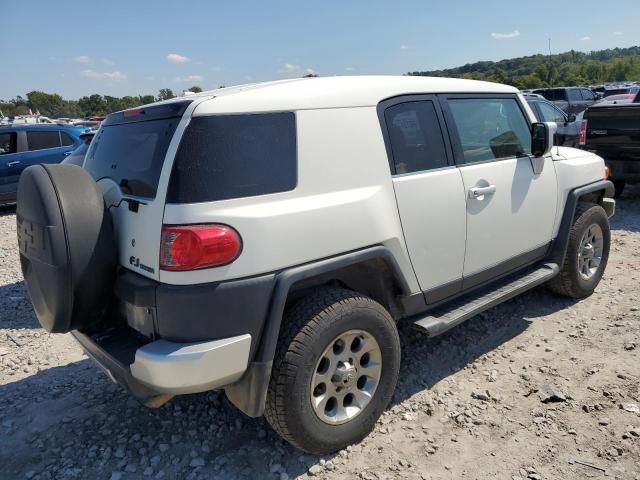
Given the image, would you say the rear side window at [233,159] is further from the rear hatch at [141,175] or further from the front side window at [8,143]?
the front side window at [8,143]

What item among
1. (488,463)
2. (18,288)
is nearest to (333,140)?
(488,463)

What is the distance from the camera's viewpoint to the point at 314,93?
8.29ft

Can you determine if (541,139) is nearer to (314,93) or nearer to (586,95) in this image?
(314,93)

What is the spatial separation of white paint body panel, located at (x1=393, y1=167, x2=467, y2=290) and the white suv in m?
0.01

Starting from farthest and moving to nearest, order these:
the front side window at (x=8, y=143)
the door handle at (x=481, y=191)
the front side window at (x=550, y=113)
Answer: the front side window at (x=8, y=143)
the front side window at (x=550, y=113)
the door handle at (x=481, y=191)

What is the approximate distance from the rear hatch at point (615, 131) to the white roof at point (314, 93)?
569 cm

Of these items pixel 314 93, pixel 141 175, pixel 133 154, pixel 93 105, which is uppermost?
pixel 93 105

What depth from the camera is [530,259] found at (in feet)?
12.8

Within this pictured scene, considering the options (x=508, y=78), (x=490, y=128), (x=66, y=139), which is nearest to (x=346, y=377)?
(x=490, y=128)

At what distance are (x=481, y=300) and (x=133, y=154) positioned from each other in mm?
2415

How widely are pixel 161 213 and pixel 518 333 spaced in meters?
3.05

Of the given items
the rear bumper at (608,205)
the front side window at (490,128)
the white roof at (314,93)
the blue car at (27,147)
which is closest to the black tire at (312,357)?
the white roof at (314,93)

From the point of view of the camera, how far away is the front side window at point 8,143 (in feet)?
34.7

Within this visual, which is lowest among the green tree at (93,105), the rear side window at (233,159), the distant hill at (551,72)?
the rear side window at (233,159)
